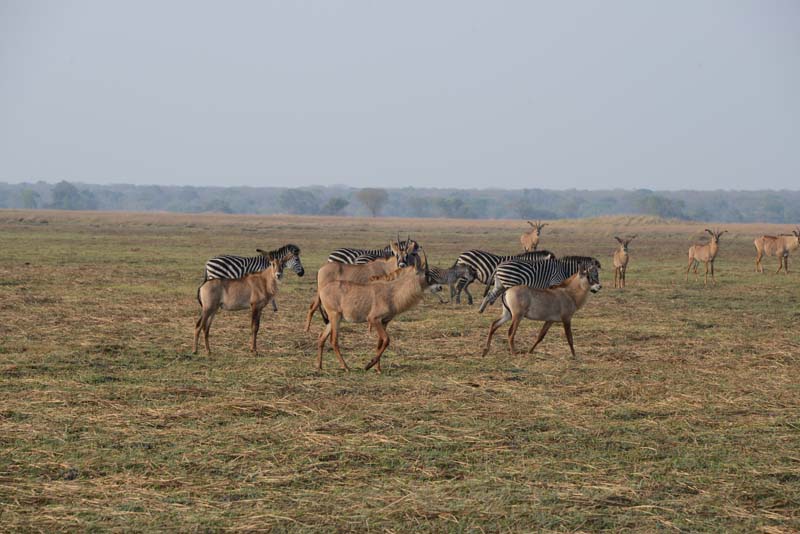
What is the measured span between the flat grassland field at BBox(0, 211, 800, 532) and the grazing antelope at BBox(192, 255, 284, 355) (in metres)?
0.50

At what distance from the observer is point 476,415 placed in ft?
32.3

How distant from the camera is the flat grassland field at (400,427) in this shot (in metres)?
6.91

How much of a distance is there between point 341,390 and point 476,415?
189cm

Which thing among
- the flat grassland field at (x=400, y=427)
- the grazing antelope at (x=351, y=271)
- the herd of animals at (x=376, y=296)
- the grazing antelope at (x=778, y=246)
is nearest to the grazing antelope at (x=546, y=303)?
the herd of animals at (x=376, y=296)

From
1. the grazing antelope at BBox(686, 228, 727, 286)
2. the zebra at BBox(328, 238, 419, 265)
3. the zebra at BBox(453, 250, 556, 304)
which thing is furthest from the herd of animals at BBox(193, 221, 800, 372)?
the grazing antelope at BBox(686, 228, 727, 286)

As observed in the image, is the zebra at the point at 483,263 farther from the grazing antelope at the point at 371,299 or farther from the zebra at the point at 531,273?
the grazing antelope at the point at 371,299

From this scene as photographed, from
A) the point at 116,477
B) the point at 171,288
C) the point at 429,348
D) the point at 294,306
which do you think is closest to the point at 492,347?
the point at 429,348

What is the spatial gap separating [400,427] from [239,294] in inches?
195

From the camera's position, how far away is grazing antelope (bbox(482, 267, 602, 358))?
13391 mm

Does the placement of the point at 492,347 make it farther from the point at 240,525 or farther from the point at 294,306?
the point at 240,525

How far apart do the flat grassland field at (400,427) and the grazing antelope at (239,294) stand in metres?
0.50

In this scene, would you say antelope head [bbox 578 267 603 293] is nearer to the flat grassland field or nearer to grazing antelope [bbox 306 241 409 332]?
the flat grassland field

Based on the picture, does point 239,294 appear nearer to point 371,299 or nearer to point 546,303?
point 371,299

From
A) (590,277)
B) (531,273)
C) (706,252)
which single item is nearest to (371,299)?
(590,277)
